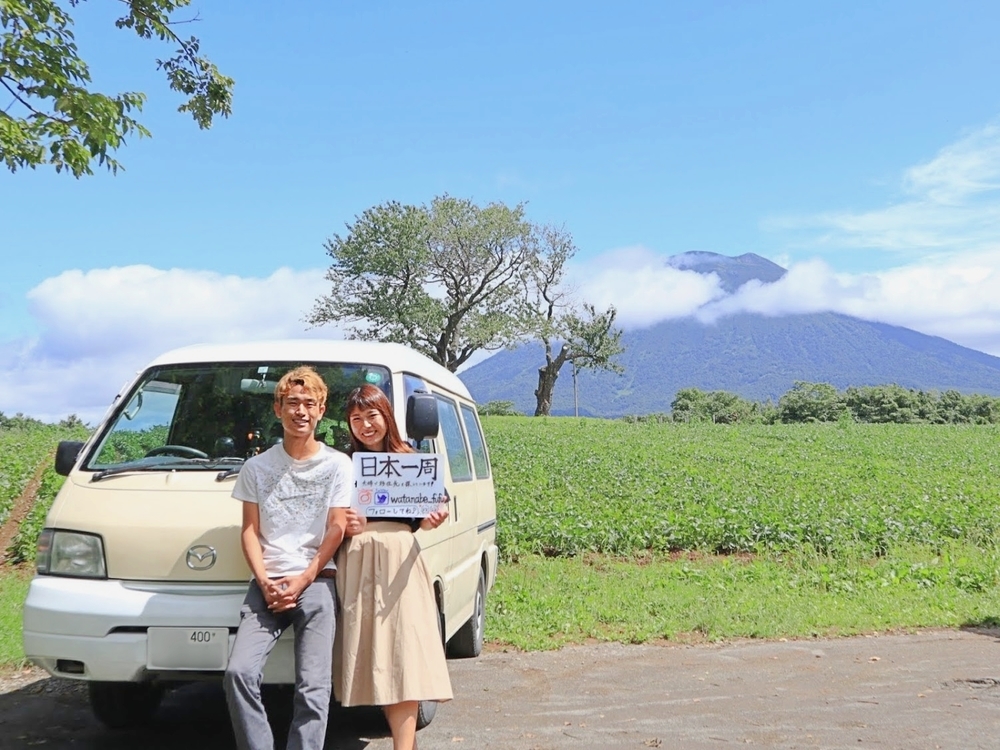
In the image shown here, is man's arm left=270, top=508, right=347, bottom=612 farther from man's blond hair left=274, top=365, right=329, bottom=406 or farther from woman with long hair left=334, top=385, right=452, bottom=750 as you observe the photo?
man's blond hair left=274, top=365, right=329, bottom=406

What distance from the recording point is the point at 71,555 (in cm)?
435

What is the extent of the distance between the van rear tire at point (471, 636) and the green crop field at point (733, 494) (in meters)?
5.36

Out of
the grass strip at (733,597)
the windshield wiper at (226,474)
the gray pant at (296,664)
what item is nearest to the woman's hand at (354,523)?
the gray pant at (296,664)

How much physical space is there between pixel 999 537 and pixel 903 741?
10.6 m

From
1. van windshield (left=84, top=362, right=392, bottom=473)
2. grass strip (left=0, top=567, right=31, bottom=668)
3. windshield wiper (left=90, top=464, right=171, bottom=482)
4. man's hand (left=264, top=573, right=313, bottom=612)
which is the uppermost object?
van windshield (left=84, top=362, right=392, bottom=473)

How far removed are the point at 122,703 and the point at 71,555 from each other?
1.25 m

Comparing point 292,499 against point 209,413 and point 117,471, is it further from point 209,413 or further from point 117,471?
point 209,413

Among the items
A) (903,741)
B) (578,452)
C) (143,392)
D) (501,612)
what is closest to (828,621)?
(501,612)

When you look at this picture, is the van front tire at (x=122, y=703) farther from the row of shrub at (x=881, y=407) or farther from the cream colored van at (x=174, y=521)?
the row of shrub at (x=881, y=407)

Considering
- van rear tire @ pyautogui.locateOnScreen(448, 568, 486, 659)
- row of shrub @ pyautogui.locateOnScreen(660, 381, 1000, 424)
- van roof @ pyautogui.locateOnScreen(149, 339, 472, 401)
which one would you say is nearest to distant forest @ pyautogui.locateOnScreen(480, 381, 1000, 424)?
row of shrub @ pyautogui.locateOnScreen(660, 381, 1000, 424)

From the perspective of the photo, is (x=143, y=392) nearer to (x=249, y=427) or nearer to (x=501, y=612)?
(x=249, y=427)

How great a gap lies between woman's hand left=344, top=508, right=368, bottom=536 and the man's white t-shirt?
0.05 m

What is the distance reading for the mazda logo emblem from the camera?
4.23 meters

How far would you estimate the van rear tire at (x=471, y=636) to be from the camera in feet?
22.8
